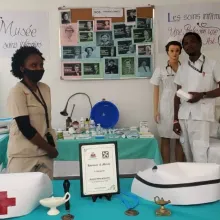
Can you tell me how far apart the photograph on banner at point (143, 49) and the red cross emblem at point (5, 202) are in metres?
2.55

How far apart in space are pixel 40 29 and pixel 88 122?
→ 1.18 metres

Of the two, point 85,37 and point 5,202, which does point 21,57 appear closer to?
point 5,202

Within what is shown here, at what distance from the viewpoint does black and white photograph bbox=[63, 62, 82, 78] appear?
3.43 m

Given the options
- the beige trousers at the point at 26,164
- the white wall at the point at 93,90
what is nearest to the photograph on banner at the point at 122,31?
the white wall at the point at 93,90

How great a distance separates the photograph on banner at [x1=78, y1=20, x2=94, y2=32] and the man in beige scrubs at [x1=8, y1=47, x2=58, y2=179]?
168 centimetres

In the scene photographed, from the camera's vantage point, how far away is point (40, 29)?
3.40 meters

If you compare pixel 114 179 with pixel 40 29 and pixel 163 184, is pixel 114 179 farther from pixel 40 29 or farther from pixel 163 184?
pixel 40 29

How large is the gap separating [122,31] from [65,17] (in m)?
0.65

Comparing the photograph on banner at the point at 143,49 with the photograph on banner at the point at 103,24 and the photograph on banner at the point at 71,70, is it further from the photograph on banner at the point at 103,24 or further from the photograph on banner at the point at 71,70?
the photograph on banner at the point at 71,70

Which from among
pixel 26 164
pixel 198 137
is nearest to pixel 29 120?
pixel 26 164

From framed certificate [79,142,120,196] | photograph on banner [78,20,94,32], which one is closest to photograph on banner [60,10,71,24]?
photograph on banner [78,20,94,32]

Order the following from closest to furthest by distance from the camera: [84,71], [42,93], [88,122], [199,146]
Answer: [42,93], [199,146], [88,122], [84,71]

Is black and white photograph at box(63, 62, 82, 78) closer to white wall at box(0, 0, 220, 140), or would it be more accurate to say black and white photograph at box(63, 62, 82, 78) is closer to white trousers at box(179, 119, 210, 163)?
white wall at box(0, 0, 220, 140)

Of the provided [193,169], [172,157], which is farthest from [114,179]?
[172,157]
